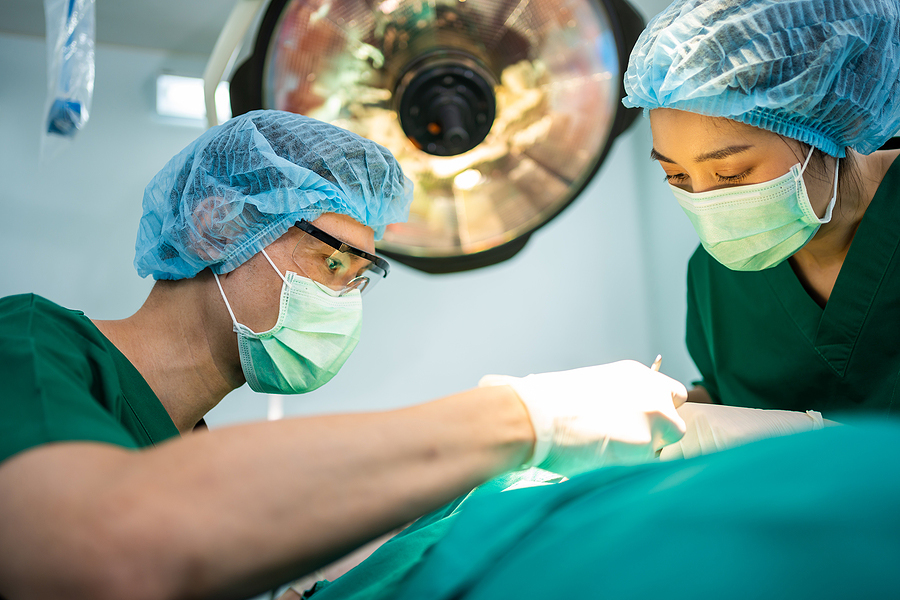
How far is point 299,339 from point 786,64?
102cm

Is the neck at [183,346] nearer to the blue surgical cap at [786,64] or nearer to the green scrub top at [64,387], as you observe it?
the green scrub top at [64,387]

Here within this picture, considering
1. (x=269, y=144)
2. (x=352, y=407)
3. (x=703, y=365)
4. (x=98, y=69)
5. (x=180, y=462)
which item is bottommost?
(x=352, y=407)

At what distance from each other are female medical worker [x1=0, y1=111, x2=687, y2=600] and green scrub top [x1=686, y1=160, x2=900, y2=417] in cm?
48

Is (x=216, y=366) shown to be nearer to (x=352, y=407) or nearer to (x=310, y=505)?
(x=310, y=505)

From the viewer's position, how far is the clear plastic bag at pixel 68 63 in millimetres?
1182

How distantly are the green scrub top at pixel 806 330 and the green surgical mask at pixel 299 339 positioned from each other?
0.92 meters

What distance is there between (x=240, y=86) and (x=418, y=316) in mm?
1324

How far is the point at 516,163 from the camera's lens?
3.87 feet

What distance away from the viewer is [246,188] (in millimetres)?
1141

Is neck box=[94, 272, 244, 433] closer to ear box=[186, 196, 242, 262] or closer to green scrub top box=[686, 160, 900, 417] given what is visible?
ear box=[186, 196, 242, 262]

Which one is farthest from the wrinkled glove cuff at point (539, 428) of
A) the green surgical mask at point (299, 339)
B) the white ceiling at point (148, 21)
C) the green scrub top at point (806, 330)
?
the white ceiling at point (148, 21)

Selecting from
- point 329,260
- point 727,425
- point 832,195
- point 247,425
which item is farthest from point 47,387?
point 832,195

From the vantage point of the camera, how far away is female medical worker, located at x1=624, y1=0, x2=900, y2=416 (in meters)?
0.97

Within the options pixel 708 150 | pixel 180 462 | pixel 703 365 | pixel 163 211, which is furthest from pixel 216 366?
pixel 703 365
